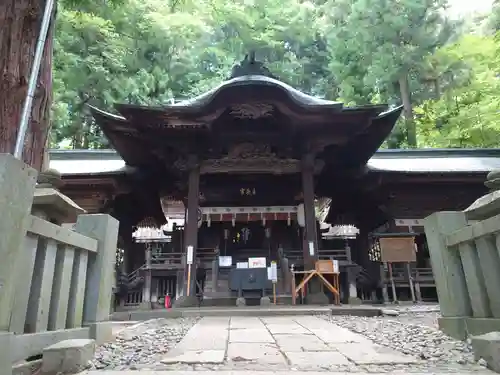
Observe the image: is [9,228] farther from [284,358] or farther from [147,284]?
[147,284]

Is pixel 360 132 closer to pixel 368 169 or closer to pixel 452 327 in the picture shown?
pixel 368 169

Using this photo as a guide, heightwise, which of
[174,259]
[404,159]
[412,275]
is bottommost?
[412,275]

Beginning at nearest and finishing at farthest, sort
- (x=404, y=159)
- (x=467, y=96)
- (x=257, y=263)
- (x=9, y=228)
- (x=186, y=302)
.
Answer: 1. (x=9, y=228)
2. (x=186, y=302)
3. (x=257, y=263)
4. (x=404, y=159)
5. (x=467, y=96)

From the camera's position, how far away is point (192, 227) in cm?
909

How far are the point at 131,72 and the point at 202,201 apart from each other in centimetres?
927

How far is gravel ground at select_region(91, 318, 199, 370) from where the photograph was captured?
258 cm

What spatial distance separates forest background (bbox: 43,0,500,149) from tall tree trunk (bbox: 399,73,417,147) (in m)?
0.05

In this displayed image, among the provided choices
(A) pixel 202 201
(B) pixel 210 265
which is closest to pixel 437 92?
(A) pixel 202 201

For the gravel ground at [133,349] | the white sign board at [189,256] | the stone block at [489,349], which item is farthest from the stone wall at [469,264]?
the white sign board at [189,256]

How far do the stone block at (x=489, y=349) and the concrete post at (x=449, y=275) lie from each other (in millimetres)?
1018

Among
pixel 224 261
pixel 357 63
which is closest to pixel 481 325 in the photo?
pixel 224 261

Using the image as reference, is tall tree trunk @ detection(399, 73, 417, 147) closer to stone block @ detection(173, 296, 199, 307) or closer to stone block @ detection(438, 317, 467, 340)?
stone block @ detection(173, 296, 199, 307)

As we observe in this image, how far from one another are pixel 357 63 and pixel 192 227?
15.4 meters

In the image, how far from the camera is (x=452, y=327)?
11.4 ft
